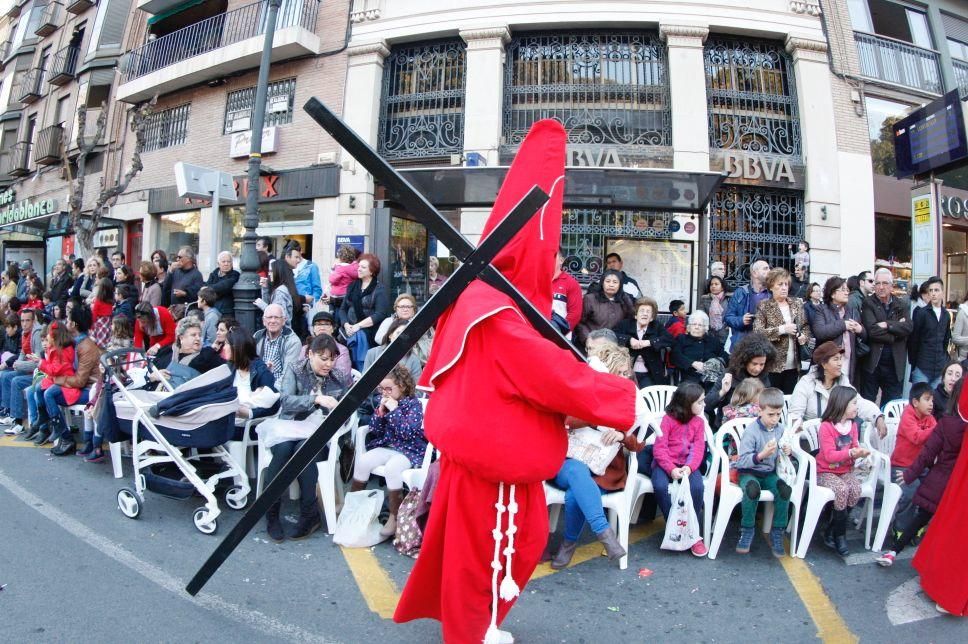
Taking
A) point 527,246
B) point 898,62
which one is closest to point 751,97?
point 898,62

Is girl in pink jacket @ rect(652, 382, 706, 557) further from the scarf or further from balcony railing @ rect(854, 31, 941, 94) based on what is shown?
balcony railing @ rect(854, 31, 941, 94)

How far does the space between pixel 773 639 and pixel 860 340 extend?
4.72m

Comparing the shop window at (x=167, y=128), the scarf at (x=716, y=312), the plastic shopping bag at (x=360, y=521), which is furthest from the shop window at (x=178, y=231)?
the plastic shopping bag at (x=360, y=521)

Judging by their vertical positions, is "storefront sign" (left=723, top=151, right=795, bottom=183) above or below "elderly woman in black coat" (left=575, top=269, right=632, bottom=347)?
above

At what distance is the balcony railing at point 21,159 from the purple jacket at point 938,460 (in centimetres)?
3230

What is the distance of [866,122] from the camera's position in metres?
12.4

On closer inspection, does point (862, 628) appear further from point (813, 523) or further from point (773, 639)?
point (813, 523)

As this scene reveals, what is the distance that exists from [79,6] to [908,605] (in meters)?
29.7

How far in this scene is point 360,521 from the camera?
14.1ft

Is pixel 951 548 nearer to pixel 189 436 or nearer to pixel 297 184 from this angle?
pixel 189 436

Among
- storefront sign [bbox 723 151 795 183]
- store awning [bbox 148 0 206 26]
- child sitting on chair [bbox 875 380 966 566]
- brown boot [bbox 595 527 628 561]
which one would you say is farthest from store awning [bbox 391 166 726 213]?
store awning [bbox 148 0 206 26]

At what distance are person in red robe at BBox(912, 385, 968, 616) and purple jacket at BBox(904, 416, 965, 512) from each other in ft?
0.54

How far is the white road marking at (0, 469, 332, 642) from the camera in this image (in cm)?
312

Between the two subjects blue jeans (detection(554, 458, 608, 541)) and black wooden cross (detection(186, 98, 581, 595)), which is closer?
black wooden cross (detection(186, 98, 581, 595))
